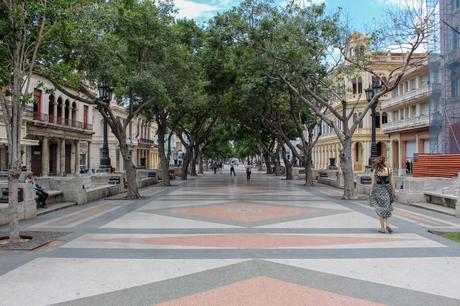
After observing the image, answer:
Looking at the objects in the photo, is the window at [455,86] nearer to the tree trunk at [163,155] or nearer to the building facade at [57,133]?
the tree trunk at [163,155]

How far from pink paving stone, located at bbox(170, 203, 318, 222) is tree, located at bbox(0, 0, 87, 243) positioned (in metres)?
5.58

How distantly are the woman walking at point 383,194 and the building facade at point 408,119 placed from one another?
3112 cm

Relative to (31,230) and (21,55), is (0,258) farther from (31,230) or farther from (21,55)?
(21,55)

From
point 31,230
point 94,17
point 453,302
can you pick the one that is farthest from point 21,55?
point 453,302

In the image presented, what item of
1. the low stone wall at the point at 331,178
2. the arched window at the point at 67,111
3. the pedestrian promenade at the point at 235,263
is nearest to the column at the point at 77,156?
the arched window at the point at 67,111

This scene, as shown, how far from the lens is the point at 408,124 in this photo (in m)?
43.5

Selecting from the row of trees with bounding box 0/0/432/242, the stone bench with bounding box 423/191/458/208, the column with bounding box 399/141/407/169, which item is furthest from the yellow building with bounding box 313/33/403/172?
the stone bench with bounding box 423/191/458/208

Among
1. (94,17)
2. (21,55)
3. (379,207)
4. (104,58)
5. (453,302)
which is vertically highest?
(94,17)

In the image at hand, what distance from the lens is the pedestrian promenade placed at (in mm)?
5852

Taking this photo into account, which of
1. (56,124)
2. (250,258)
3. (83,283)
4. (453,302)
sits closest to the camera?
(453,302)

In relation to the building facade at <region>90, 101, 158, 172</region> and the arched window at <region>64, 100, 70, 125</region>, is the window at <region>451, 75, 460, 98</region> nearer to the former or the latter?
the building facade at <region>90, 101, 158, 172</region>

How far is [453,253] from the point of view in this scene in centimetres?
842

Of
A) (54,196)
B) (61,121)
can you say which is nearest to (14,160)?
(54,196)

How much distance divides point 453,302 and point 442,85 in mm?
28390
